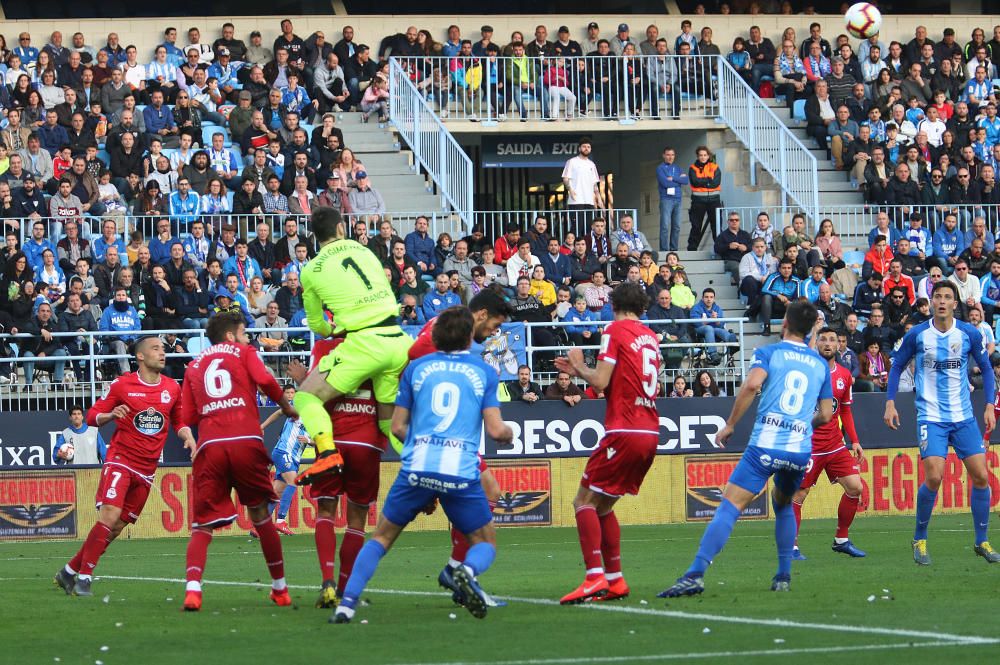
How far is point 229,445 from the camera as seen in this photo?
11.2 m

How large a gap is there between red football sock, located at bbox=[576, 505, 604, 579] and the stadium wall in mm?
22966

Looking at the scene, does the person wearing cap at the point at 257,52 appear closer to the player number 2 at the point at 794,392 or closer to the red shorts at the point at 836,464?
the red shorts at the point at 836,464

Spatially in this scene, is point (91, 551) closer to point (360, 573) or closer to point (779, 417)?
point (360, 573)

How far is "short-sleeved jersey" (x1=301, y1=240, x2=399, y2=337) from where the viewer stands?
35.2 feet

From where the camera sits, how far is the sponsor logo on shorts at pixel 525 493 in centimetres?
2216

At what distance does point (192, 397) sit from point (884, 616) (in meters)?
4.86

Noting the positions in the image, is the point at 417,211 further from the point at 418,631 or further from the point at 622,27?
the point at 418,631

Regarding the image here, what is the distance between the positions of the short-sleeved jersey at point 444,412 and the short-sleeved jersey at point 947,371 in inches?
239

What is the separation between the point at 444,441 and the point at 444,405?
21cm

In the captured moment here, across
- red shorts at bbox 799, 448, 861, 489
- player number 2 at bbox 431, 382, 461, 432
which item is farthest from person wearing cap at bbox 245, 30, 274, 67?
player number 2 at bbox 431, 382, 461, 432

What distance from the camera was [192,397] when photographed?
450 inches

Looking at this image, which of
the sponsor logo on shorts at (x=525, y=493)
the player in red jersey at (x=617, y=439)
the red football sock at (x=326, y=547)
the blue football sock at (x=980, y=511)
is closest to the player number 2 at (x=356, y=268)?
the player in red jersey at (x=617, y=439)

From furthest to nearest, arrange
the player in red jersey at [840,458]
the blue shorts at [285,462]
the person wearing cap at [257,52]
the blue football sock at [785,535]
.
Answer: the person wearing cap at [257,52], the blue shorts at [285,462], the player in red jersey at [840,458], the blue football sock at [785,535]

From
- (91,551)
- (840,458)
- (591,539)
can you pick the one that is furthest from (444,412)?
(840,458)
